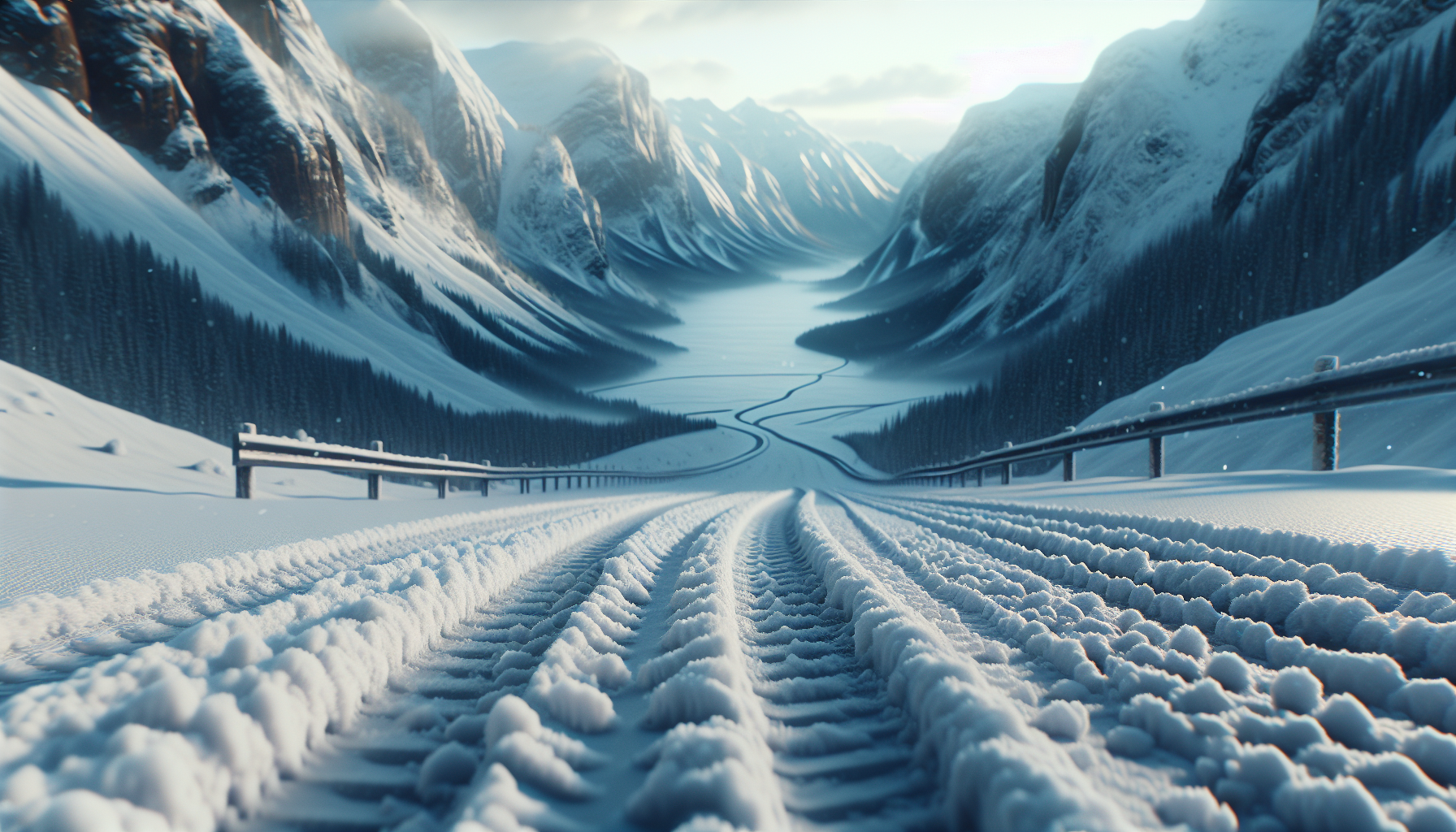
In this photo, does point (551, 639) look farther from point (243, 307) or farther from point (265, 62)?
point (265, 62)

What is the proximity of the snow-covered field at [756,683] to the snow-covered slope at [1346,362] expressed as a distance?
7.73 m

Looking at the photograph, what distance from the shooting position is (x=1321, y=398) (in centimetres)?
620

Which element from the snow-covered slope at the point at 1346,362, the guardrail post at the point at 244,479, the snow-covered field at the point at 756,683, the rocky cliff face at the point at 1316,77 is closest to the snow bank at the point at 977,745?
the snow-covered field at the point at 756,683

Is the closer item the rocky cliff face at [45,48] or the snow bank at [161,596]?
the snow bank at [161,596]

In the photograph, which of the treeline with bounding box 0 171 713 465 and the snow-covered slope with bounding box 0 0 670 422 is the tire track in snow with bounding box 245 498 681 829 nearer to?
the treeline with bounding box 0 171 713 465

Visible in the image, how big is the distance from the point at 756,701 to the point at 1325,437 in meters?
7.12

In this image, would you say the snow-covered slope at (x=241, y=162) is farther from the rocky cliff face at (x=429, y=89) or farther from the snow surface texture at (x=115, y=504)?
the snow surface texture at (x=115, y=504)

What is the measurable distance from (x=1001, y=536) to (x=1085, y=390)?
64.0 metres

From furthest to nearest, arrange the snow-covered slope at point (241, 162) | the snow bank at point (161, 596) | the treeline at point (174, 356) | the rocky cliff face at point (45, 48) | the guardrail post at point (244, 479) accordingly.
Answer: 1. the snow-covered slope at point (241, 162)
2. the rocky cliff face at point (45, 48)
3. the treeline at point (174, 356)
4. the guardrail post at point (244, 479)
5. the snow bank at point (161, 596)

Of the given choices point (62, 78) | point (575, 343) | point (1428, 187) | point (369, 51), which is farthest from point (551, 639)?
point (369, 51)

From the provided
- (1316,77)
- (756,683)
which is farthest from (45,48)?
(1316,77)

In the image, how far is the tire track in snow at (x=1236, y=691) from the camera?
1320 mm

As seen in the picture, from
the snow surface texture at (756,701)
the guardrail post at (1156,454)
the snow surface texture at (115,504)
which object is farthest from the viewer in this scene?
the guardrail post at (1156,454)

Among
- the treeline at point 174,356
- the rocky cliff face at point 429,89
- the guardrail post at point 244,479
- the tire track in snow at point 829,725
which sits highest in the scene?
the rocky cliff face at point 429,89
